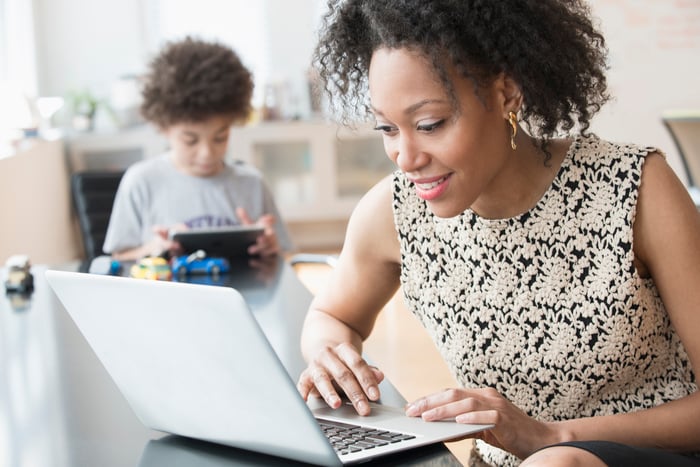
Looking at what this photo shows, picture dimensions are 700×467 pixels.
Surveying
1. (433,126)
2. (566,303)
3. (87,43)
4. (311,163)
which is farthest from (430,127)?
(87,43)

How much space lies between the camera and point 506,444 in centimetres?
103

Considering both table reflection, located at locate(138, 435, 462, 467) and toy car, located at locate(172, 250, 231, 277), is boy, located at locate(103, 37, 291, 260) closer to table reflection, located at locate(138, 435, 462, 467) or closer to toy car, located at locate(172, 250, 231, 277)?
toy car, located at locate(172, 250, 231, 277)

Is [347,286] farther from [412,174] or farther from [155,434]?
[155,434]

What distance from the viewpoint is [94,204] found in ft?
11.5

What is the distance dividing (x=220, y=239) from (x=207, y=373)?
1.30 meters

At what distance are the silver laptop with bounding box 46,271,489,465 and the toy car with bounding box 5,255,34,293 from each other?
88 cm

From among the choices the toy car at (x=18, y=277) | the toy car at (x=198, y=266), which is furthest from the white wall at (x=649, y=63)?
the toy car at (x=18, y=277)

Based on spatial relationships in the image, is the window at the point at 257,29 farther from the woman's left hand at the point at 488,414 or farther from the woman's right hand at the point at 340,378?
the woman's left hand at the point at 488,414

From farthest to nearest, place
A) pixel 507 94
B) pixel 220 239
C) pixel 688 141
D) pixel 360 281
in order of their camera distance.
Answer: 1. pixel 688 141
2. pixel 220 239
3. pixel 360 281
4. pixel 507 94

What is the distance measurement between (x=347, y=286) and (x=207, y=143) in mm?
1507

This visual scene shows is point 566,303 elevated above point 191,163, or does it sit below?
above

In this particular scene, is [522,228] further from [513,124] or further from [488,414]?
[488,414]

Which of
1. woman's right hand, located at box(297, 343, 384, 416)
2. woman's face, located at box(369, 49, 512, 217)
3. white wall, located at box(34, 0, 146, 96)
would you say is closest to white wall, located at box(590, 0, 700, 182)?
white wall, located at box(34, 0, 146, 96)

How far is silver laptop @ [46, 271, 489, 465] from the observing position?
33.1 inches
